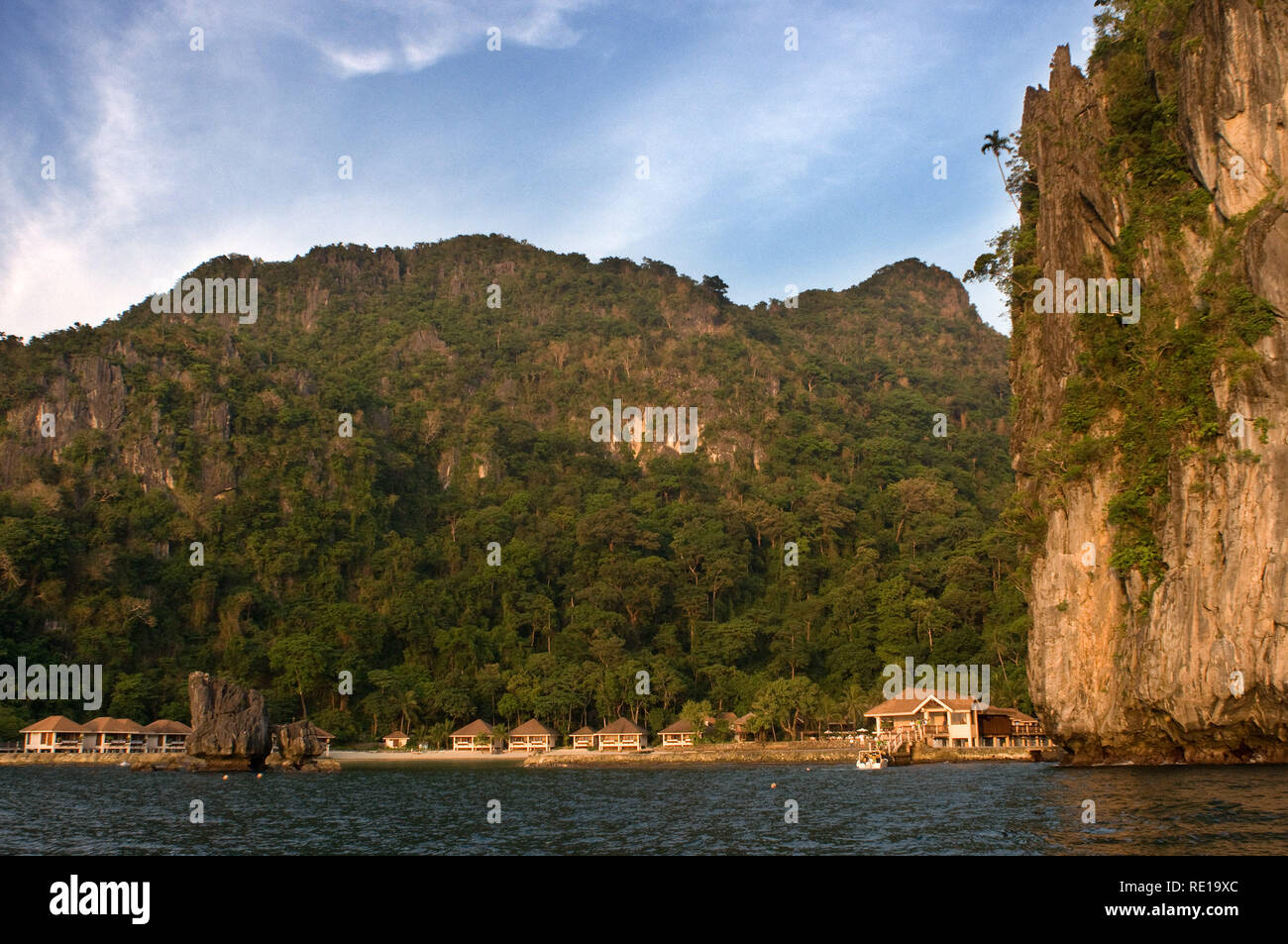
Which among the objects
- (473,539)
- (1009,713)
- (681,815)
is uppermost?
(473,539)

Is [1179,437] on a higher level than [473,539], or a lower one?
higher

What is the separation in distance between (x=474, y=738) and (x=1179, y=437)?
64513 mm

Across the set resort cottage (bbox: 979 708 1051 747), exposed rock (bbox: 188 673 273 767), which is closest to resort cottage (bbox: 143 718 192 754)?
exposed rock (bbox: 188 673 273 767)

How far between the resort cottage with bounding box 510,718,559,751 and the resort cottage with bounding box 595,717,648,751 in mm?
4358

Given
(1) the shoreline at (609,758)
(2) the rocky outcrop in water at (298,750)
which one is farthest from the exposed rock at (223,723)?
(2) the rocky outcrop in water at (298,750)

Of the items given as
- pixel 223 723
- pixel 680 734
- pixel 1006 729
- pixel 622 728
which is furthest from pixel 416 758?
pixel 1006 729

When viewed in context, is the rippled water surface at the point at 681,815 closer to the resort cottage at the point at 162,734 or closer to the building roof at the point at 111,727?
the resort cottage at the point at 162,734

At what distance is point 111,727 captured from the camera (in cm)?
7762

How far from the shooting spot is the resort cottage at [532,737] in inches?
3329

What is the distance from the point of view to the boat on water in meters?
60.4

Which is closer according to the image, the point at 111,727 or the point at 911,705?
the point at 911,705

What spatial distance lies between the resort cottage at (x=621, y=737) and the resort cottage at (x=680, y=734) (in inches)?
84.2

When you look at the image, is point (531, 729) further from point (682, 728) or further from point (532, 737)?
point (682, 728)

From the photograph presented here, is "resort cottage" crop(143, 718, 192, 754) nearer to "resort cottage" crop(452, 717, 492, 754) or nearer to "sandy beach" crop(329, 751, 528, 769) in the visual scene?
"sandy beach" crop(329, 751, 528, 769)
